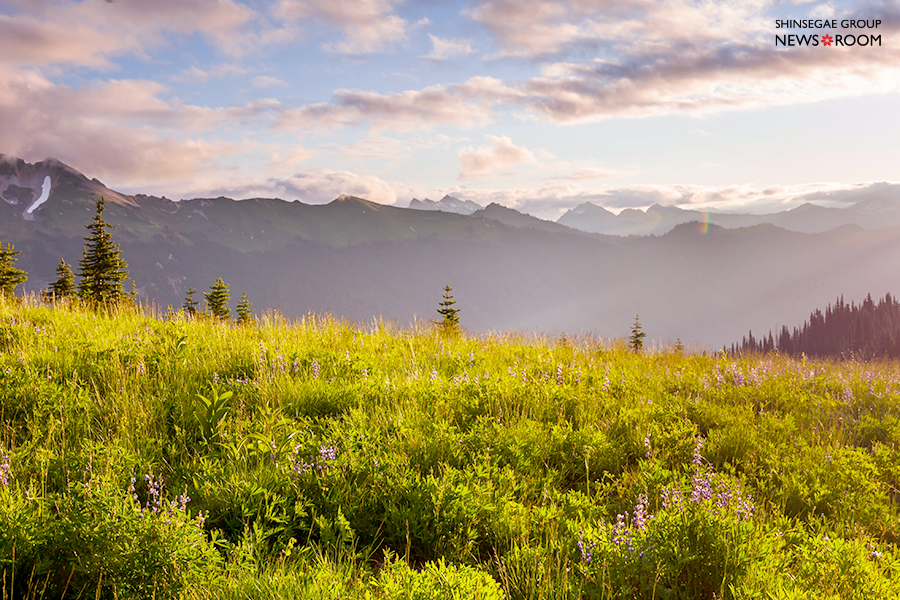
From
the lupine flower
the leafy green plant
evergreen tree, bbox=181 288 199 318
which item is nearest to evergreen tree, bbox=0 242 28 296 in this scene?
evergreen tree, bbox=181 288 199 318

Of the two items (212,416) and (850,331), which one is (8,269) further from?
(850,331)

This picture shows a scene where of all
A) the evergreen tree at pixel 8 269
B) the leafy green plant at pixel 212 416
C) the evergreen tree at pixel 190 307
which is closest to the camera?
the leafy green plant at pixel 212 416

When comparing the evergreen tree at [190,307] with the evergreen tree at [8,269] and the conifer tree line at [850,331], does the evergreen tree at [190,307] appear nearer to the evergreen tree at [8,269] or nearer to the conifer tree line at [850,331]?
the evergreen tree at [8,269]

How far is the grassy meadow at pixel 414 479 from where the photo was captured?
304 centimetres

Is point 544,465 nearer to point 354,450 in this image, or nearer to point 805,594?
point 354,450

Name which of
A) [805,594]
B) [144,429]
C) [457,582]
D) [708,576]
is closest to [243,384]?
[144,429]

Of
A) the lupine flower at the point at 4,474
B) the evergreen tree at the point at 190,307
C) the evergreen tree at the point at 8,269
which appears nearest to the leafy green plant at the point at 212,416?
Answer: the lupine flower at the point at 4,474

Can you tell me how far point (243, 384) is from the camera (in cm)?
607

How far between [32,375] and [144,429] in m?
2.03

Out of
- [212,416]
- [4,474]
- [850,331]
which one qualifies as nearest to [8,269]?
[212,416]

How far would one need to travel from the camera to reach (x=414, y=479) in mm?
4070

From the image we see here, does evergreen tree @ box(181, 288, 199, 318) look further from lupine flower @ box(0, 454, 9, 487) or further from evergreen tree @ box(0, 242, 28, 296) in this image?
evergreen tree @ box(0, 242, 28, 296)

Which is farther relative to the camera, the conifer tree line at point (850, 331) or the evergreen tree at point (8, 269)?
the conifer tree line at point (850, 331)

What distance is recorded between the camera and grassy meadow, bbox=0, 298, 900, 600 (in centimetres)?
304
